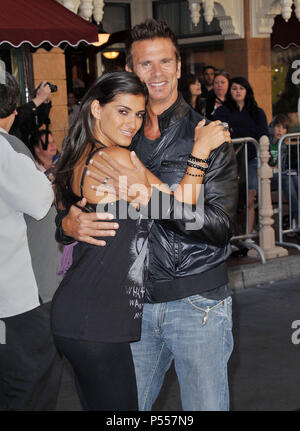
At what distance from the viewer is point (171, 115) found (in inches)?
124

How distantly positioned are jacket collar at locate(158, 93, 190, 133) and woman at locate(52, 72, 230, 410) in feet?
0.86

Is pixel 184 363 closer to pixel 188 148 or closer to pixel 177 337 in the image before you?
pixel 177 337

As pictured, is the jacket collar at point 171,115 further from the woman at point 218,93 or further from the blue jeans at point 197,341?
the woman at point 218,93

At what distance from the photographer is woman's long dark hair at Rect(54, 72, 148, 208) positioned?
2830 mm

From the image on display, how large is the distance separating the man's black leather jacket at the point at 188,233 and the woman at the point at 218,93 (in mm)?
7319

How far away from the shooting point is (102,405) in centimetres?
272

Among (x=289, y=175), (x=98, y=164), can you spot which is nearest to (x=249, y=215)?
(x=289, y=175)

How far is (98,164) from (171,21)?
14.0 metres

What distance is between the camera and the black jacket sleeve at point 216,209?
2836mm

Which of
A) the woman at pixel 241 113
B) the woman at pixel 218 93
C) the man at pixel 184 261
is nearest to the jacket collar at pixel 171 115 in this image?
the man at pixel 184 261

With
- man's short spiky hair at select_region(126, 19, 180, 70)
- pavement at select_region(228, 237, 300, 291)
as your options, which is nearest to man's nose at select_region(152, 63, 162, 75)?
man's short spiky hair at select_region(126, 19, 180, 70)

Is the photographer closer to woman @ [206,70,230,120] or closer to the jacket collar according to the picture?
woman @ [206,70,230,120]
